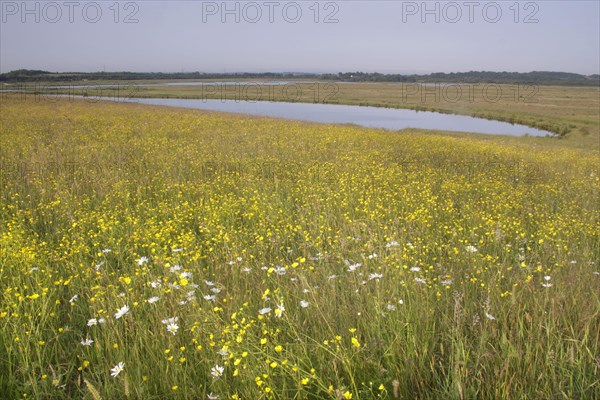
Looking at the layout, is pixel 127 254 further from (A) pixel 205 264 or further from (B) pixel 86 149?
(B) pixel 86 149

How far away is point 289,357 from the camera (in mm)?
2703

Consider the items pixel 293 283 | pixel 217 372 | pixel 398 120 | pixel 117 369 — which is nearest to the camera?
pixel 217 372

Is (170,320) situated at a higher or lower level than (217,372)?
higher

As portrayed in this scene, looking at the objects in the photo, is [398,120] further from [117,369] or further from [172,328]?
[117,369]

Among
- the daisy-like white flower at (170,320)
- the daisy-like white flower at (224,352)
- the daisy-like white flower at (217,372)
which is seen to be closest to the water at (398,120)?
the daisy-like white flower at (170,320)

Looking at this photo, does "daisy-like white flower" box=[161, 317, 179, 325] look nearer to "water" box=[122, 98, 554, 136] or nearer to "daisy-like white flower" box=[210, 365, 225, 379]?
"daisy-like white flower" box=[210, 365, 225, 379]

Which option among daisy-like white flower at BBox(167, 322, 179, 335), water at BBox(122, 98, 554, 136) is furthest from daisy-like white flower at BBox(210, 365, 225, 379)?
water at BBox(122, 98, 554, 136)

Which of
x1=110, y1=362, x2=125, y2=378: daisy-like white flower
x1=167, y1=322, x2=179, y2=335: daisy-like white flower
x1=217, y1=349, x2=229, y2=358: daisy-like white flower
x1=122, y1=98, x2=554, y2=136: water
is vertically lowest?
x1=110, y1=362, x2=125, y2=378: daisy-like white flower

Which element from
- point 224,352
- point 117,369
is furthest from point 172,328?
point 224,352

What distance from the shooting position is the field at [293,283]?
2562mm

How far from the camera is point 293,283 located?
3.72 m

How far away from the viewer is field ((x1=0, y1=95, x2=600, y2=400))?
2.56m

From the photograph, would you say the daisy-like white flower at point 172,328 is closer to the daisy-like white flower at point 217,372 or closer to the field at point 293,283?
the field at point 293,283

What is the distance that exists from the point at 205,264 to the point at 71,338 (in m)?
1.53
